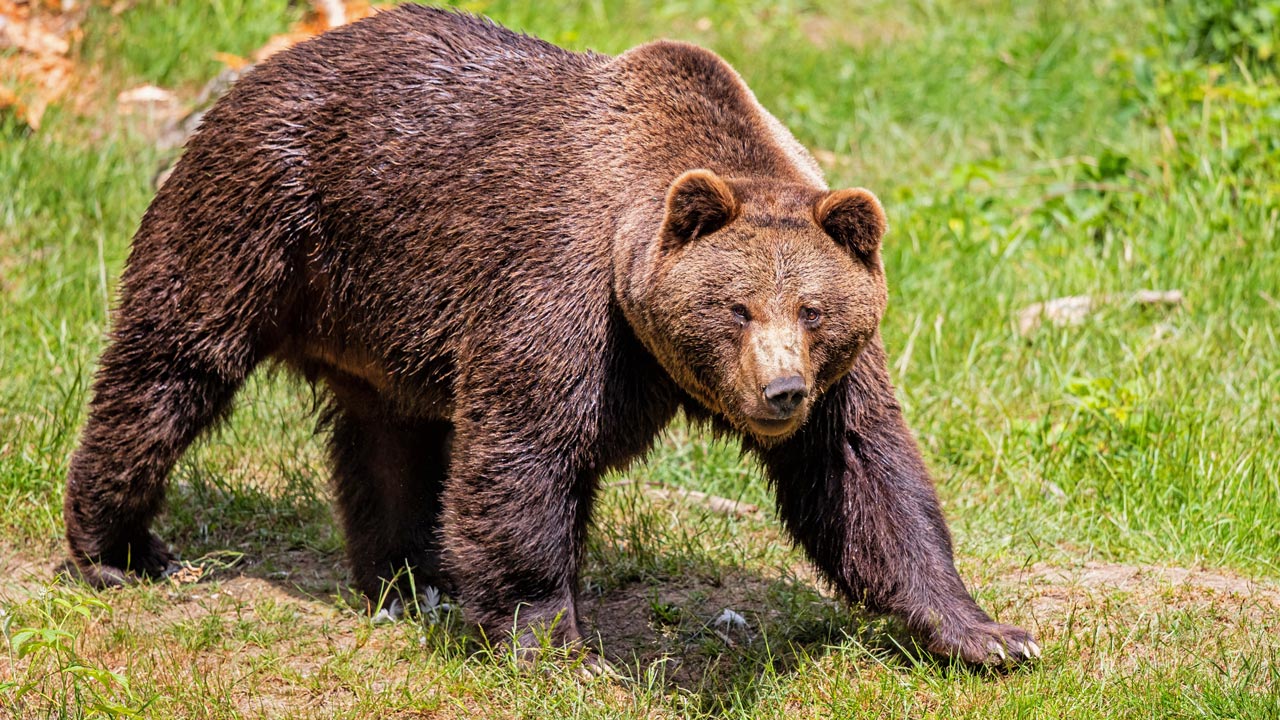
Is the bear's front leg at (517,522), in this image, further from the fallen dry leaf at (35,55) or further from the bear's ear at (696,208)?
the fallen dry leaf at (35,55)

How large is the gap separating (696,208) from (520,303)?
0.77 meters

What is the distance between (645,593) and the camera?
19.3 feet

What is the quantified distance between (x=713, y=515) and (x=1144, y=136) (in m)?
4.26

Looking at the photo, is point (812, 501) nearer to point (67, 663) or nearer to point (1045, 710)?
point (1045, 710)

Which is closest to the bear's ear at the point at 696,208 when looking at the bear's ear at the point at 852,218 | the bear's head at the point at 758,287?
the bear's head at the point at 758,287

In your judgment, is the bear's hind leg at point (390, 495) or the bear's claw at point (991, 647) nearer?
the bear's claw at point (991, 647)

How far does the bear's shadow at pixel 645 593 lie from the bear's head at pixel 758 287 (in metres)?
1.13

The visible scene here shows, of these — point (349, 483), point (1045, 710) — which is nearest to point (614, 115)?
point (349, 483)

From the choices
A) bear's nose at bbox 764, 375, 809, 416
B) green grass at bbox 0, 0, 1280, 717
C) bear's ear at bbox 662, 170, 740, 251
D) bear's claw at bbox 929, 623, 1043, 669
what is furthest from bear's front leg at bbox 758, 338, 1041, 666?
bear's ear at bbox 662, 170, 740, 251

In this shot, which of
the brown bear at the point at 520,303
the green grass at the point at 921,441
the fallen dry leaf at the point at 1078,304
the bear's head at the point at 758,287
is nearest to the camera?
the bear's head at the point at 758,287

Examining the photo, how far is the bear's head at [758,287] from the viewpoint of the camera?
173 inches

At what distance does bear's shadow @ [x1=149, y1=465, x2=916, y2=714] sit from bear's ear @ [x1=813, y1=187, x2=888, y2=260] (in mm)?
1479

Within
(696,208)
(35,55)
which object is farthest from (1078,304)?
(35,55)

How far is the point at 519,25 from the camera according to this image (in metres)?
10.0
